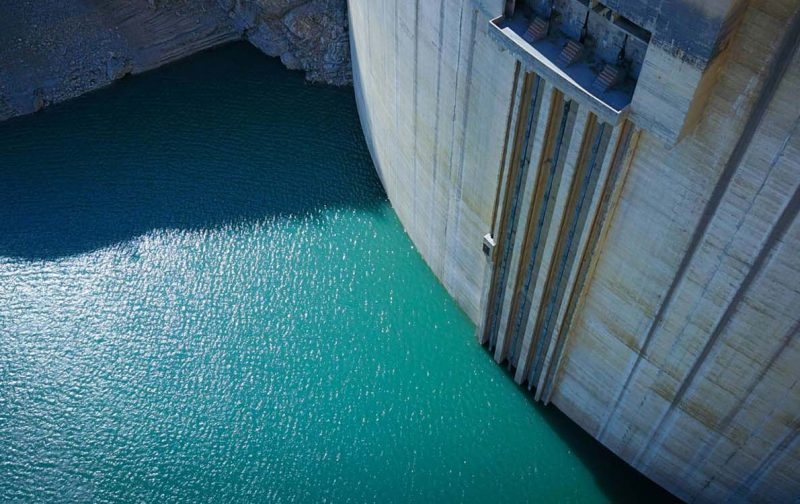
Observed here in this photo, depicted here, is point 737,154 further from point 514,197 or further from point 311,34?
point 311,34

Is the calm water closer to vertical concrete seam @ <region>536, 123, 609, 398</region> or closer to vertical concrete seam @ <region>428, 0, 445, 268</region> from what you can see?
vertical concrete seam @ <region>428, 0, 445, 268</region>

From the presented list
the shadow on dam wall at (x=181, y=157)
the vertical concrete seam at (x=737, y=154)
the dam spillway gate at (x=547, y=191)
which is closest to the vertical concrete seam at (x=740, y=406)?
the vertical concrete seam at (x=737, y=154)

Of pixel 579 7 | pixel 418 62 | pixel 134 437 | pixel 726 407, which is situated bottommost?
pixel 134 437

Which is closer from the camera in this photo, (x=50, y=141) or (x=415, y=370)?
(x=415, y=370)

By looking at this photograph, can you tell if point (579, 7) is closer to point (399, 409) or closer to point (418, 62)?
point (418, 62)

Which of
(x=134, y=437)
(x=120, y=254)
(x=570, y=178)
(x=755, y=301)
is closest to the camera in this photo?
(x=755, y=301)

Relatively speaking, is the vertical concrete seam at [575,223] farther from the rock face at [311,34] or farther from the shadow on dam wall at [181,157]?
the rock face at [311,34]

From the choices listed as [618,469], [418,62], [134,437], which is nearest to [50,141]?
[134,437]
